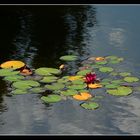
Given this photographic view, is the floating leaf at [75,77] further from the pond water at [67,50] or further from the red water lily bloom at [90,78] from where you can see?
the pond water at [67,50]

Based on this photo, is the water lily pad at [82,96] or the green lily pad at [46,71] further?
the green lily pad at [46,71]

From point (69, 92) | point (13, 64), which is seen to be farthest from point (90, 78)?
point (13, 64)

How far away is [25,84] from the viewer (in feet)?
13.8

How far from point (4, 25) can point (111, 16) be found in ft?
4.91

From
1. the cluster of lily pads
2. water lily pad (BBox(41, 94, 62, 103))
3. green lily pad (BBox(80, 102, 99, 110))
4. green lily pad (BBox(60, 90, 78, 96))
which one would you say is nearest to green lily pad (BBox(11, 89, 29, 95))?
the cluster of lily pads

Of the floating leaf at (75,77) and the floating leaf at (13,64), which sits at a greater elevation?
the floating leaf at (13,64)

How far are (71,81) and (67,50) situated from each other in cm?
91

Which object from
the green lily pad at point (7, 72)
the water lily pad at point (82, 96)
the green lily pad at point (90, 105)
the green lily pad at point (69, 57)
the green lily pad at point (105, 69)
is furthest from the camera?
the green lily pad at point (69, 57)

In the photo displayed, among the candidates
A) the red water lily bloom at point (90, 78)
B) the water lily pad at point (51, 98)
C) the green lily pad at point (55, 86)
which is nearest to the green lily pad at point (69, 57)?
the red water lily bloom at point (90, 78)

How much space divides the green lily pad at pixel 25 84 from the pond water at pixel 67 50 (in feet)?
0.36

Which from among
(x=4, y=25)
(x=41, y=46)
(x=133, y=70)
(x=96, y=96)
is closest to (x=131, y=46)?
(x=133, y=70)

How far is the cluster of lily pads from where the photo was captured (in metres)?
4.02

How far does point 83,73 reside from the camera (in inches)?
176

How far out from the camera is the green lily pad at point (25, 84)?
4.18m
